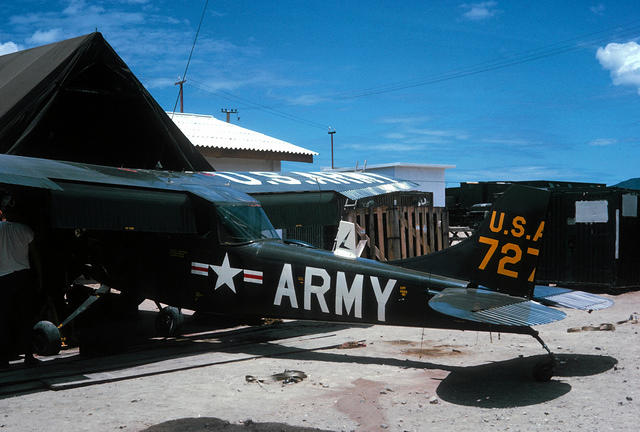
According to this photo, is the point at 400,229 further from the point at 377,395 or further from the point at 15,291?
the point at 15,291

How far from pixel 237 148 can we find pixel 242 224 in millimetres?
12020

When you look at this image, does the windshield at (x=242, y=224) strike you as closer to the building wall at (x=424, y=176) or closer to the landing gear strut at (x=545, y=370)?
the landing gear strut at (x=545, y=370)

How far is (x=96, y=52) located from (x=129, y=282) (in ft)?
19.3

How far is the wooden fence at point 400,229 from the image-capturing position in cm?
1658

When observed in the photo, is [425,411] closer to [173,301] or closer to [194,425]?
[194,425]

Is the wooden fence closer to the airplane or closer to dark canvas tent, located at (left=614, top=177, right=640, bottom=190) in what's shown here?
the airplane

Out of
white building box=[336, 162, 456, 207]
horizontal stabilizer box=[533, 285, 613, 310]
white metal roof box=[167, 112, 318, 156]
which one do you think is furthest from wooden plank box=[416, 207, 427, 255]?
white building box=[336, 162, 456, 207]

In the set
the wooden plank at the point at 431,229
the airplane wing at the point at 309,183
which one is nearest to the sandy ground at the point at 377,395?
the airplane wing at the point at 309,183

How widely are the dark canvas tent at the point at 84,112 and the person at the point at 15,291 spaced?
3.76 meters

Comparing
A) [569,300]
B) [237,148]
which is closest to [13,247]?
[569,300]

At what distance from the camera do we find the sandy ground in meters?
5.84

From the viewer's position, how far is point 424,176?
49.5m

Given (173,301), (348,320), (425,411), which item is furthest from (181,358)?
(425,411)

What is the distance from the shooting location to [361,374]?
25.9ft
